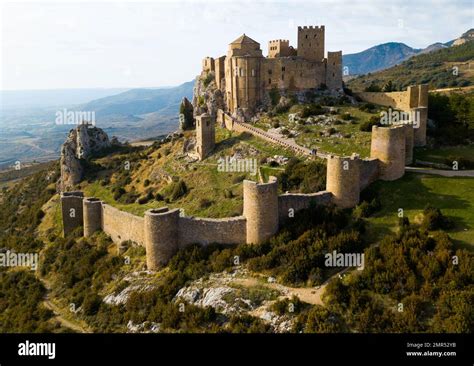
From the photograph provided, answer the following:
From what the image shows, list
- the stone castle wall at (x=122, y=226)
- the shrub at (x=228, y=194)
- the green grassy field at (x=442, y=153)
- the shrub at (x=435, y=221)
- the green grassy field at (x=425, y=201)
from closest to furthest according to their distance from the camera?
1. the shrub at (x=435, y=221)
2. the green grassy field at (x=425, y=201)
3. the stone castle wall at (x=122, y=226)
4. the green grassy field at (x=442, y=153)
5. the shrub at (x=228, y=194)

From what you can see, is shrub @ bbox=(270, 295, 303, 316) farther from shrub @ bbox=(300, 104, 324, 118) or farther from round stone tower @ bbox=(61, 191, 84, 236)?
shrub @ bbox=(300, 104, 324, 118)

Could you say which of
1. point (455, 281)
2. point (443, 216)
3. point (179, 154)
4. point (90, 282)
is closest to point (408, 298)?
point (455, 281)

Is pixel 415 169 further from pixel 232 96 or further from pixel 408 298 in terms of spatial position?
pixel 232 96

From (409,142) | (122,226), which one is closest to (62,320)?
(122,226)

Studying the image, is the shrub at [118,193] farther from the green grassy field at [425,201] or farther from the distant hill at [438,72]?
the distant hill at [438,72]

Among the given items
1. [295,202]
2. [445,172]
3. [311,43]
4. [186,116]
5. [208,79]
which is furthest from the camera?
[186,116]

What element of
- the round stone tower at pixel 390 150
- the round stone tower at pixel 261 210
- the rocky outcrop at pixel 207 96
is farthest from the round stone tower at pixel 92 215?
the rocky outcrop at pixel 207 96

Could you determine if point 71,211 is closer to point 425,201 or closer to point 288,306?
point 288,306
